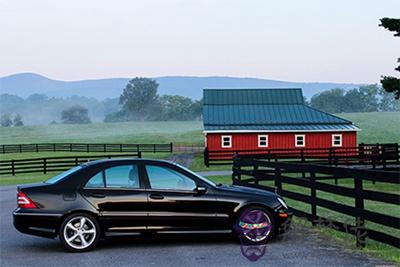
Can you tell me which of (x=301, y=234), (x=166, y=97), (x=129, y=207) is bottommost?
(x=301, y=234)

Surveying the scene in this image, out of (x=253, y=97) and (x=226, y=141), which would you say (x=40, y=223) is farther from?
(x=253, y=97)

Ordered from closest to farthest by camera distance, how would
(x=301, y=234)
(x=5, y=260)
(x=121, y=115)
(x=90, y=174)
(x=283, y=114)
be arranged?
(x=5, y=260) → (x=90, y=174) → (x=301, y=234) → (x=283, y=114) → (x=121, y=115)

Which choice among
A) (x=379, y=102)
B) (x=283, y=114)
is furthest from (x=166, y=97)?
(x=283, y=114)

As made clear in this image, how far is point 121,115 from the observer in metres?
192

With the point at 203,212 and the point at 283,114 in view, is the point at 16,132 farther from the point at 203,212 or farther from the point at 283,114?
the point at 203,212

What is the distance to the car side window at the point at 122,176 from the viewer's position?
32.7ft

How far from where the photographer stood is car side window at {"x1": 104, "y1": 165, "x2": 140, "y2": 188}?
995 cm

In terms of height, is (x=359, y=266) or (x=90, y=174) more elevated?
(x=90, y=174)

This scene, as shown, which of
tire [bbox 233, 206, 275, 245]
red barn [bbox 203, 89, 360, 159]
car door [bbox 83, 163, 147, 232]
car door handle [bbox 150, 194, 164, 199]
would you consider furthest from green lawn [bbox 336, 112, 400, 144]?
car door [bbox 83, 163, 147, 232]

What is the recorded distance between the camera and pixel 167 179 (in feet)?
33.1

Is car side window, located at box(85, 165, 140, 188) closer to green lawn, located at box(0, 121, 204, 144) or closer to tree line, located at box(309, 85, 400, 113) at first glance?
green lawn, located at box(0, 121, 204, 144)

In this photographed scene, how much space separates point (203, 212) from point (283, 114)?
4066cm

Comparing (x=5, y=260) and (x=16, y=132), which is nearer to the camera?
(x=5, y=260)

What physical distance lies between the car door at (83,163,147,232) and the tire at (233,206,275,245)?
155 cm
